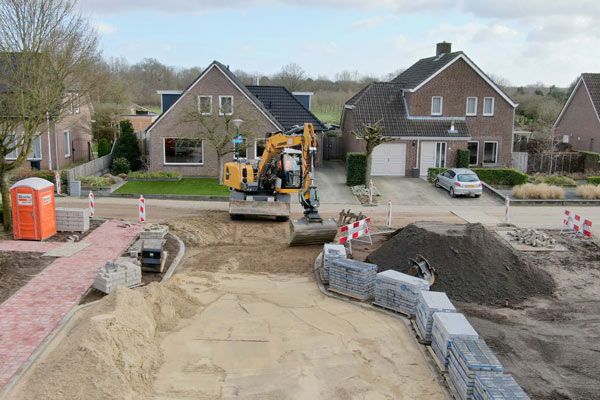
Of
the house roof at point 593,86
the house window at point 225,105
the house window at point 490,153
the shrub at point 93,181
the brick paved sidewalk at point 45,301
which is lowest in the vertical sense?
the brick paved sidewalk at point 45,301

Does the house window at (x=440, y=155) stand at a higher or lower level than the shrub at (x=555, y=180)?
higher

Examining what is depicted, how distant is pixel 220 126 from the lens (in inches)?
1204

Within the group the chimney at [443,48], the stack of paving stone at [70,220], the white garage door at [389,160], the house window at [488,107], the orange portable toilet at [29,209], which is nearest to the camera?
the orange portable toilet at [29,209]

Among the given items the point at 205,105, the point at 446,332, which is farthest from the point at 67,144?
the point at 446,332

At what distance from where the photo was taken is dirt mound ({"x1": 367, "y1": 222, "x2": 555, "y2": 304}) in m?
14.3

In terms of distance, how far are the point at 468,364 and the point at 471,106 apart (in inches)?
1088

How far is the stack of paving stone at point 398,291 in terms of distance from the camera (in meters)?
12.7

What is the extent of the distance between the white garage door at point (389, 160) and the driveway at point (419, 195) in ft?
5.21

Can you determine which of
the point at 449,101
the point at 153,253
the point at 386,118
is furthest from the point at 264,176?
the point at 449,101

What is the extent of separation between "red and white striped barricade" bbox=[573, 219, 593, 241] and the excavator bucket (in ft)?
29.7

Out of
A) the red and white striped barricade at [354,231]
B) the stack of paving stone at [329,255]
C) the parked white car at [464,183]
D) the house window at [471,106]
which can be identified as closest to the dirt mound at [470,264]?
the red and white striped barricade at [354,231]

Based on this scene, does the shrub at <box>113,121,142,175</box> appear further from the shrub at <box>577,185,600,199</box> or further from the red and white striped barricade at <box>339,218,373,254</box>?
the shrub at <box>577,185,600,199</box>

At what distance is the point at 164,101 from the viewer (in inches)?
1377

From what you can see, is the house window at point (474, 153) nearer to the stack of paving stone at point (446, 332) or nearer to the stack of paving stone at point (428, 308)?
the stack of paving stone at point (428, 308)
